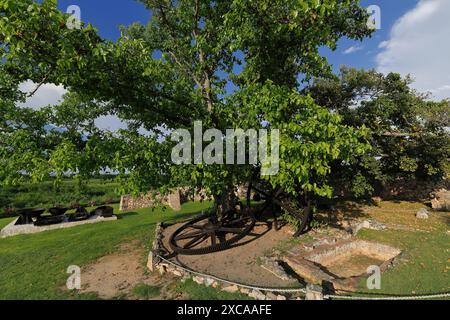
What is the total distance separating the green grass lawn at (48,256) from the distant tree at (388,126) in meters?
13.6

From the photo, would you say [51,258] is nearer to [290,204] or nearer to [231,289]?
[231,289]

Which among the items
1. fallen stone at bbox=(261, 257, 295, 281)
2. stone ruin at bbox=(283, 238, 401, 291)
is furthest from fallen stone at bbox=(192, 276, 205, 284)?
stone ruin at bbox=(283, 238, 401, 291)

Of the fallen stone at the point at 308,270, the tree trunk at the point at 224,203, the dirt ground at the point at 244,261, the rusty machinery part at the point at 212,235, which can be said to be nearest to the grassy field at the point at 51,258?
the dirt ground at the point at 244,261

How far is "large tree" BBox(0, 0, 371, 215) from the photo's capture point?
5.89 m

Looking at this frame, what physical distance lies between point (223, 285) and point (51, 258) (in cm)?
780

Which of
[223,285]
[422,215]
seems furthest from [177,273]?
[422,215]

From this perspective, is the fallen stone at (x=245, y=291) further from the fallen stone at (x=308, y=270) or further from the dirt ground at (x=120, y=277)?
the fallen stone at (x=308, y=270)

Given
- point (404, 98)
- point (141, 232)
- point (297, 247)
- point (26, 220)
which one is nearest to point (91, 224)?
point (26, 220)

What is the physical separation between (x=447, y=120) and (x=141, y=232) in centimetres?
1825

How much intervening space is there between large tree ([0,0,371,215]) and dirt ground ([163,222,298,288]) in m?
2.49

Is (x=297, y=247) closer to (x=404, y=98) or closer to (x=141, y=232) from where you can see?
(x=141, y=232)

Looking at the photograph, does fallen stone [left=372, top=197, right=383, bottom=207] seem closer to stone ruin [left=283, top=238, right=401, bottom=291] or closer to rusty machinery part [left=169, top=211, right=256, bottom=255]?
stone ruin [left=283, top=238, right=401, bottom=291]

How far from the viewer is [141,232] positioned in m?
13.3

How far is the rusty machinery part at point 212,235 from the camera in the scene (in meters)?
9.50
